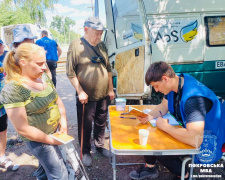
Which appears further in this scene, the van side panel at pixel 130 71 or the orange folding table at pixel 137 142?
the van side panel at pixel 130 71

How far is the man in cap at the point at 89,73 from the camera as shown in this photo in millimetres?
2305

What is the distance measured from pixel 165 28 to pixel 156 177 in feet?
9.29

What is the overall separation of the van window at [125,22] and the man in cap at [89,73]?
1.13 m

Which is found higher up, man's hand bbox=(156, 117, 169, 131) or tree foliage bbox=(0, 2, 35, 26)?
tree foliage bbox=(0, 2, 35, 26)

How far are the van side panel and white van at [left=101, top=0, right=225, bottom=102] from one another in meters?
0.02

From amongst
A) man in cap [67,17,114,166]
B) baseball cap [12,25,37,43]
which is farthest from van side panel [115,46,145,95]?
baseball cap [12,25,37,43]

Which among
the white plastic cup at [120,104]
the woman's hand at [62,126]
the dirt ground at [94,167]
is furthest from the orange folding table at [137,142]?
the dirt ground at [94,167]

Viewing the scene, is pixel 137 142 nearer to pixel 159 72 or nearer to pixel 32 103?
pixel 159 72

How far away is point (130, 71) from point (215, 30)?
2281 millimetres

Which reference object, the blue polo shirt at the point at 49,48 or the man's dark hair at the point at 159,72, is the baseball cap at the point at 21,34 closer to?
the man's dark hair at the point at 159,72

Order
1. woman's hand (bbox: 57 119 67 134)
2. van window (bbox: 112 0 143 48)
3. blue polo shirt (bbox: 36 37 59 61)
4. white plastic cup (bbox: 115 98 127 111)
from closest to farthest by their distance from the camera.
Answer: woman's hand (bbox: 57 119 67 134) < white plastic cup (bbox: 115 98 127 111) < van window (bbox: 112 0 143 48) < blue polo shirt (bbox: 36 37 59 61)

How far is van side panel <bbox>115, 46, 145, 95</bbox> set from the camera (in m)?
2.89

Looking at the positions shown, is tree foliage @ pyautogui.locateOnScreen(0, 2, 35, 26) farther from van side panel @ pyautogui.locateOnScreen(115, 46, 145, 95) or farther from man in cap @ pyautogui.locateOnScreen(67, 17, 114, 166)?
man in cap @ pyautogui.locateOnScreen(67, 17, 114, 166)

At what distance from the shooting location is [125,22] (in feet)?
12.3
